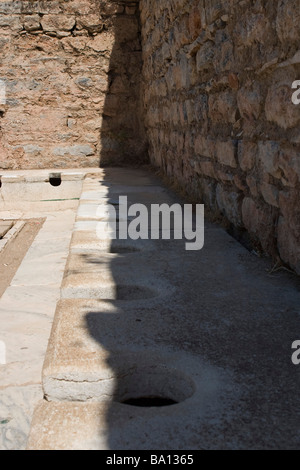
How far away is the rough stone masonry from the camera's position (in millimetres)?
2279

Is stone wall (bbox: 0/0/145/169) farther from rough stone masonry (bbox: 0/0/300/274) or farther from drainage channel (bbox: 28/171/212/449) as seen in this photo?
drainage channel (bbox: 28/171/212/449)

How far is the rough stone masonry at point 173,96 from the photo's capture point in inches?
89.7

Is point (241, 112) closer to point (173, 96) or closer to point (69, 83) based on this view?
point (173, 96)

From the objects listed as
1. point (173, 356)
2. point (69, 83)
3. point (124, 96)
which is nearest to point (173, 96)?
point (124, 96)

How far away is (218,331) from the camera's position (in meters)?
1.75

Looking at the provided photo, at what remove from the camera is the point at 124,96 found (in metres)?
7.09

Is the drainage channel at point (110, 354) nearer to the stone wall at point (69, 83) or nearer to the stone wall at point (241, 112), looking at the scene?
the stone wall at point (241, 112)

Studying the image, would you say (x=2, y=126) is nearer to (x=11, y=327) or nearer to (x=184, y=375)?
(x=11, y=327)

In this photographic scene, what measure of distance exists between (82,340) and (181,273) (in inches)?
32.2

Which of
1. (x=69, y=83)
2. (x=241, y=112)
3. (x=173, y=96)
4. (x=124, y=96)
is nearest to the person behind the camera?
(x=241, y=112)

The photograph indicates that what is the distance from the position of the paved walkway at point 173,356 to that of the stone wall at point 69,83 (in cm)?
469

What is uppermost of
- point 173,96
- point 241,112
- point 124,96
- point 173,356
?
point 124,96

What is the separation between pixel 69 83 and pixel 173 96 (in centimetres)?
271
